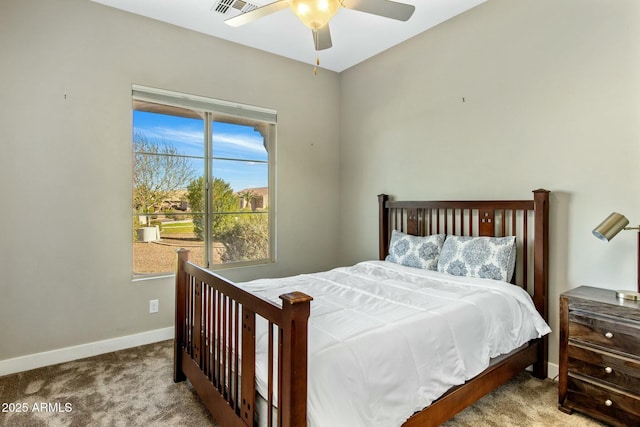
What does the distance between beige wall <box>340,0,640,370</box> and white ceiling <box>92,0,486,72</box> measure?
176 millimetres

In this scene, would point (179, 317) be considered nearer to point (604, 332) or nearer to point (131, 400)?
point (131, 400)

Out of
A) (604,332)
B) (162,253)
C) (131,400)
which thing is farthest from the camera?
(162,253)

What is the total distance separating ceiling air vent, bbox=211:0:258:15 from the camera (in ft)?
9.18

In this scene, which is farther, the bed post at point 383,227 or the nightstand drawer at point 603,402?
the bed post at point 383,227

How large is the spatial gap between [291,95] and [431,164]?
177 centimetres

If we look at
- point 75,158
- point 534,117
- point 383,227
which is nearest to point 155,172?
point 75,158

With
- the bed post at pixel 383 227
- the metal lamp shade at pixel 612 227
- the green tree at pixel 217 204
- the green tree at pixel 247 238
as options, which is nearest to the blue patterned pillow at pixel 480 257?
the metal lamp shade at pixel 612 227

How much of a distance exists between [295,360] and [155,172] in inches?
104

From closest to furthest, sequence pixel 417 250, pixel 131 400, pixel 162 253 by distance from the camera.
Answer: pixel 131 400
pixel 417 250
pixel 162 253

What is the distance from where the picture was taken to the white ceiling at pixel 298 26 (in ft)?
9.46

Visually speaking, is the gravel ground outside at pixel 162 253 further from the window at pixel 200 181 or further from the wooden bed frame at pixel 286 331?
the wooden bed frame at pixel 286 331

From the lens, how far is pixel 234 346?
1703 millimetres

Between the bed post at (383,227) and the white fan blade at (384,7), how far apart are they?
190 cm

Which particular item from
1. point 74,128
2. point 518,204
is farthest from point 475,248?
point 74,128
